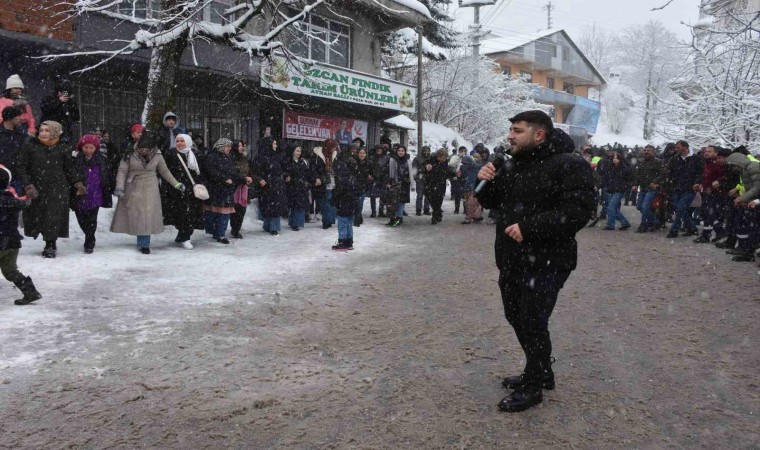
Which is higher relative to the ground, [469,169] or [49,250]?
[469,169]

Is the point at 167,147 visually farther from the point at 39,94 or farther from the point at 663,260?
the point at 663,260

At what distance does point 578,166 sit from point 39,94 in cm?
1185

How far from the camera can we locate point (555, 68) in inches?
1924

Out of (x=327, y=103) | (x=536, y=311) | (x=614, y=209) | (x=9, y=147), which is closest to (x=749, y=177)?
(x=614, y=209)

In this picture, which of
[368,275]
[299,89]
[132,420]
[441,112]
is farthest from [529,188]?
[441,112]

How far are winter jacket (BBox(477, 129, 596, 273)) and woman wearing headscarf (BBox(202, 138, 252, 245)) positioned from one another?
6.49 metres

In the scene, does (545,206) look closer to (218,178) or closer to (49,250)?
(49,250)

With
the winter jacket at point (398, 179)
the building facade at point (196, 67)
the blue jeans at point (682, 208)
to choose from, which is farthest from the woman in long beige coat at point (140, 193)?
the blue jeans at point (682, 208)

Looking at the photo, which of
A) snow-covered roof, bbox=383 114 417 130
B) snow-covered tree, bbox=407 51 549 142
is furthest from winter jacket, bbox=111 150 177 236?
snow-covered tree, bbox=407 51 549 142

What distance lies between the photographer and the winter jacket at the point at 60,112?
27.1 ft

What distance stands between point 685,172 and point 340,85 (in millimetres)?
9948

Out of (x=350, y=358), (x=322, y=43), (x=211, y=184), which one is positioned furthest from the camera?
(x=322, y=43)

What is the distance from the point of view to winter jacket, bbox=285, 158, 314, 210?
11.0 metres

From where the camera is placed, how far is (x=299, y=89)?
50.2 ft
